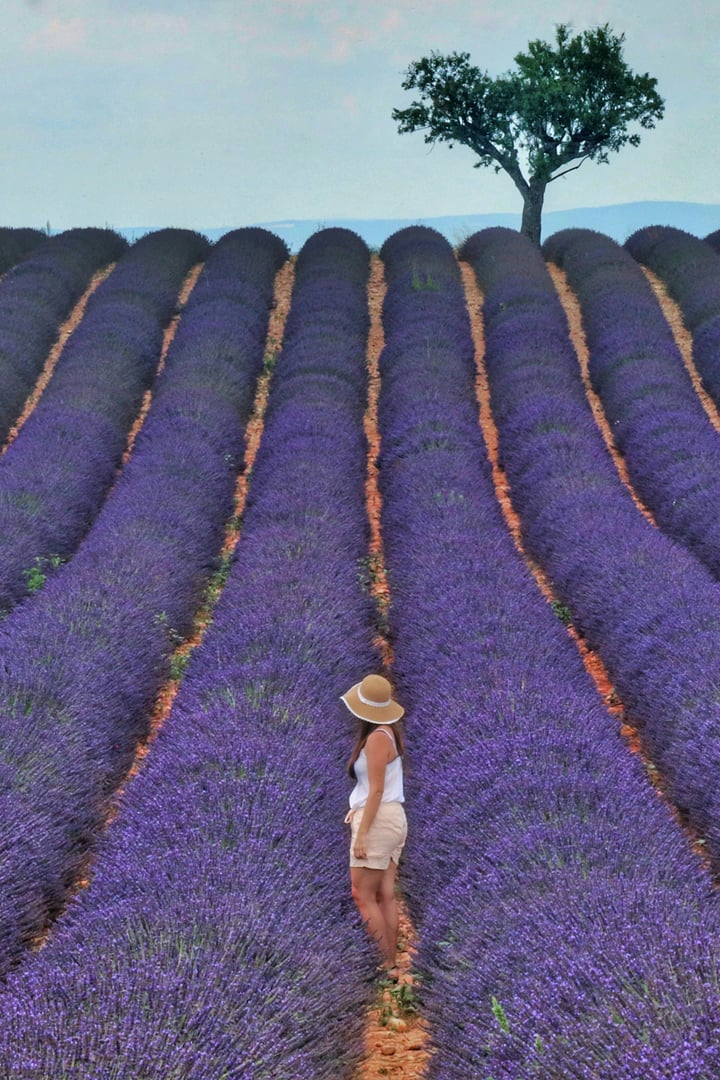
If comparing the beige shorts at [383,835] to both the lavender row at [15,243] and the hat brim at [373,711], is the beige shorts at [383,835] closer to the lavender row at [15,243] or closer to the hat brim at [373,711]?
the hat brim at [373,711]

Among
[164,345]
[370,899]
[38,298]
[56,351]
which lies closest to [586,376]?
[164,345]

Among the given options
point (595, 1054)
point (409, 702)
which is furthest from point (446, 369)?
point (595, 1054)

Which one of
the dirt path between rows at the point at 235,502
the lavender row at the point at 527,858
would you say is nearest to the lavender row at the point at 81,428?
the dirt path between rows at the point at 235,502

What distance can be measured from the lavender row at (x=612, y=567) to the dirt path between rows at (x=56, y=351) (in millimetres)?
4851

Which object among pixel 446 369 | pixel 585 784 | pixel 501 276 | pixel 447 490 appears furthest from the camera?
pixel 501 276

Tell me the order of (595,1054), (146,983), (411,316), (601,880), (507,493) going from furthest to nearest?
1. (411,316)
2. (507,493)
3. (601,880)
4. (146,983)
5. (595,1054)

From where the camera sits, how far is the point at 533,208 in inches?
901

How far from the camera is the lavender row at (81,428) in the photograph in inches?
353

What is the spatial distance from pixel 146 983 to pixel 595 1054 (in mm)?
1027

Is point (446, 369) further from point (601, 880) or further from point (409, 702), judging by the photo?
point (601, 880)

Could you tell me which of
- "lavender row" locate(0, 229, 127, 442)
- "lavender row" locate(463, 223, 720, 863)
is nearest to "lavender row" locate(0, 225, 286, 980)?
"lavender row" locate(0, 229, 127, 442)

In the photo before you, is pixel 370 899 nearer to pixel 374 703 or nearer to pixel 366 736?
pixel 366 736

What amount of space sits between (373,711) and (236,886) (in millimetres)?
895

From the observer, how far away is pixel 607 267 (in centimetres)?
1855
